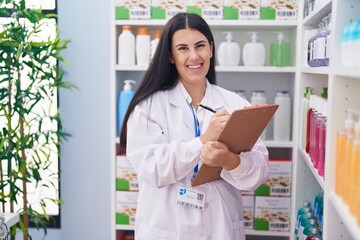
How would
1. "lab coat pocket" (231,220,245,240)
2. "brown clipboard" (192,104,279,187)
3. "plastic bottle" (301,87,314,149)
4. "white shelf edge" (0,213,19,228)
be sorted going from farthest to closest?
1. "plastic bottle" (301,87,314,149)
2. "white shelf edge" (0,213,19,228)
3. "lab coat pocket" (231,220,245,240)
4. "brown clipboard" (192,104,279,187)

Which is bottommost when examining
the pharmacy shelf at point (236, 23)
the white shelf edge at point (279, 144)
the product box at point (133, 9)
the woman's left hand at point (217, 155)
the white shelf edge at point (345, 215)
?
the white shelf edge at point (279, 144)

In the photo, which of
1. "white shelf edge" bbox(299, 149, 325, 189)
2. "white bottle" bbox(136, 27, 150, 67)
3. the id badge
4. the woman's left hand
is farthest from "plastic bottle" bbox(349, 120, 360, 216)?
"white bottle" bbox(136, 27, 150, 67)

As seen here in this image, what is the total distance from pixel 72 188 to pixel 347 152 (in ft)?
8.20

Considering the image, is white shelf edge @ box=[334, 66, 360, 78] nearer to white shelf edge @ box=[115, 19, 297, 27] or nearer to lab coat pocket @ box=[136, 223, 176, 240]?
lab coat pocket @ box=[136, 223, 176, 240]

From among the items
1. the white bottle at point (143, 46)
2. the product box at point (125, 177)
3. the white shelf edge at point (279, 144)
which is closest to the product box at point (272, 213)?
the white shelf edge at point (279, 144)

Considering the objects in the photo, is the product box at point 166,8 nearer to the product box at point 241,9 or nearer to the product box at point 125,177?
the product box at point 241,9

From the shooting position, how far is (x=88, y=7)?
3.22 metres

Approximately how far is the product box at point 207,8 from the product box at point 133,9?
0.79 feet

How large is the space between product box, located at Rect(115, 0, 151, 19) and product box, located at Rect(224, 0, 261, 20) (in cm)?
45

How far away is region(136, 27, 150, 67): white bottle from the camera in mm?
2683

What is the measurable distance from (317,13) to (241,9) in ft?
2.23

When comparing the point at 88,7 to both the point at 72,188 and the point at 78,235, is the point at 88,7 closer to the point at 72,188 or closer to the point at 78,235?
the point at 72,188

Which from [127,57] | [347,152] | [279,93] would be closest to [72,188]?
[127,57]

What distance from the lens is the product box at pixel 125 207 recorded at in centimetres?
276
